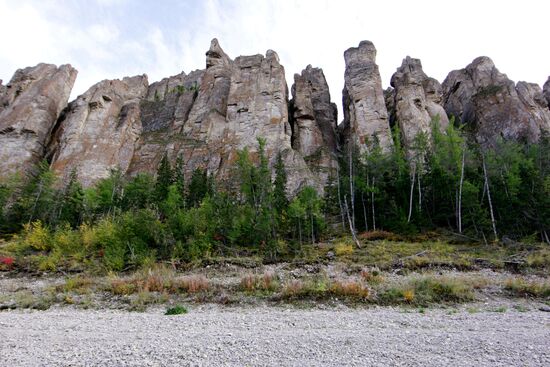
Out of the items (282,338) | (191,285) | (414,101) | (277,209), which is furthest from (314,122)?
(282,338)

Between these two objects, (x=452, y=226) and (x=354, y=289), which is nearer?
(x=354, y=289)

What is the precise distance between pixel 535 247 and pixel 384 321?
2094cm

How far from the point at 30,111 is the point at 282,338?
6957 centimetres

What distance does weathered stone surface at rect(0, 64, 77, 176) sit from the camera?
53250 millimetres

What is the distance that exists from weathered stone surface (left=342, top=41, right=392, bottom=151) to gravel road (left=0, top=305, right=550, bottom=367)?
39948mm

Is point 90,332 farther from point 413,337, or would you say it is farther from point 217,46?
point 217,46

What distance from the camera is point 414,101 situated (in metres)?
54.6

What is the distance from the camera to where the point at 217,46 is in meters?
71.9

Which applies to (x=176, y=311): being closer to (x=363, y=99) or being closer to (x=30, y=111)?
(x=363, y=99)

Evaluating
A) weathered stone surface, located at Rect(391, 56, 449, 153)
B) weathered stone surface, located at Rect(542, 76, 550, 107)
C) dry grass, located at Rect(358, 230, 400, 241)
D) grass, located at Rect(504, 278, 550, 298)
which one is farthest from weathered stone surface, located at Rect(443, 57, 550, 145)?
grass, located at Rect(504, 278, 550, 298)

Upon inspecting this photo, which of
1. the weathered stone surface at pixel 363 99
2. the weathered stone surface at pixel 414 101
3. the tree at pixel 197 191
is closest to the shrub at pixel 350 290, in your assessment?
the tree at pixel 197 191

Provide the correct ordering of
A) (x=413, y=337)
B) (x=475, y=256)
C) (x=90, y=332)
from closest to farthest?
(x=413, y=337), (x=90, y=332), (x=475, y=256)

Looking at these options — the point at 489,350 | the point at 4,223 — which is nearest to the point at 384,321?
the point at 489,350

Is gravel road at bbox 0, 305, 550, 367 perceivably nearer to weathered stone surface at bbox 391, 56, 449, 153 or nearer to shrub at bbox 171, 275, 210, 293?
shrub at bbox 171, 275, 210, 293
